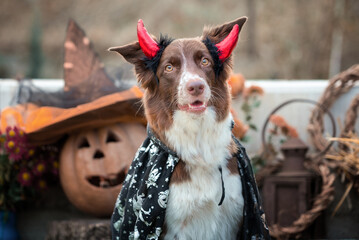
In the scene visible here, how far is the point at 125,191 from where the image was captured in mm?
2775

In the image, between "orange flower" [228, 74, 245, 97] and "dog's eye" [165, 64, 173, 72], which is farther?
"orange flower" [228, 74, 245, 97]

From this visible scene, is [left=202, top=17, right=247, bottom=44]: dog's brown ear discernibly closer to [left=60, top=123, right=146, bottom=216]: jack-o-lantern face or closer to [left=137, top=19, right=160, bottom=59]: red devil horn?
[left=137, top=19, right=160, bottom=59]: red devil horn

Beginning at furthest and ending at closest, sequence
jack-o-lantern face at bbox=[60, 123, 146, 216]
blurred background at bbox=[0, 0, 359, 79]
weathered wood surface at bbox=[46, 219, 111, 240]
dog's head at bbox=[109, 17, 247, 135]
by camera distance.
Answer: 1. blurred background at bbox=[0, 0, 359, 79]
2. jack-o-lantern face at bbox=[60, 123, 146, 216]
3. weathered wood surface at bbox=[46, 219, 111, 240]
4. dog's head at bbox=[109, 17, 247, 135]

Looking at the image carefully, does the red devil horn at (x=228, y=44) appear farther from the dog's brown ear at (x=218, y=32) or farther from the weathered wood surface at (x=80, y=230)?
the weathered wood surface at (x=80, y=230)

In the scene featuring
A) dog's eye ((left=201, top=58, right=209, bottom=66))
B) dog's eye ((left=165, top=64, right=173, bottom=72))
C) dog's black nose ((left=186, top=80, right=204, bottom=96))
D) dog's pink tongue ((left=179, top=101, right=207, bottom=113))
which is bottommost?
dog's pink tongue ((left=179, top=101, right=207, bottom=113))

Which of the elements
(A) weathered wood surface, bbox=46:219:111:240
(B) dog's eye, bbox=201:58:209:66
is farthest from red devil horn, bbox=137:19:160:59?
(A) weathered wood surface, bbox=46:219:111:240

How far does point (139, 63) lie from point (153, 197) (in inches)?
30.2

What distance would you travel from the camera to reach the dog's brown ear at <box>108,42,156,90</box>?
8.66 ft

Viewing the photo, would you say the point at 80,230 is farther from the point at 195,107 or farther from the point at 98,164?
the point at 195,107

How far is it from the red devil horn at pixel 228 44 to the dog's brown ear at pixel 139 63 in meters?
0.40

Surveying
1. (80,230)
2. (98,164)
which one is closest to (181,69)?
(98,164)

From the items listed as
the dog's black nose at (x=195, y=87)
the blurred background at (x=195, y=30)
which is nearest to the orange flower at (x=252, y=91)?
the dog's black nose at (x=195, y=87)

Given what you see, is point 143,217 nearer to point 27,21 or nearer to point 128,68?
point 128,68

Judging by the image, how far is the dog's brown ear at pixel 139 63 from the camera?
8.66ft
